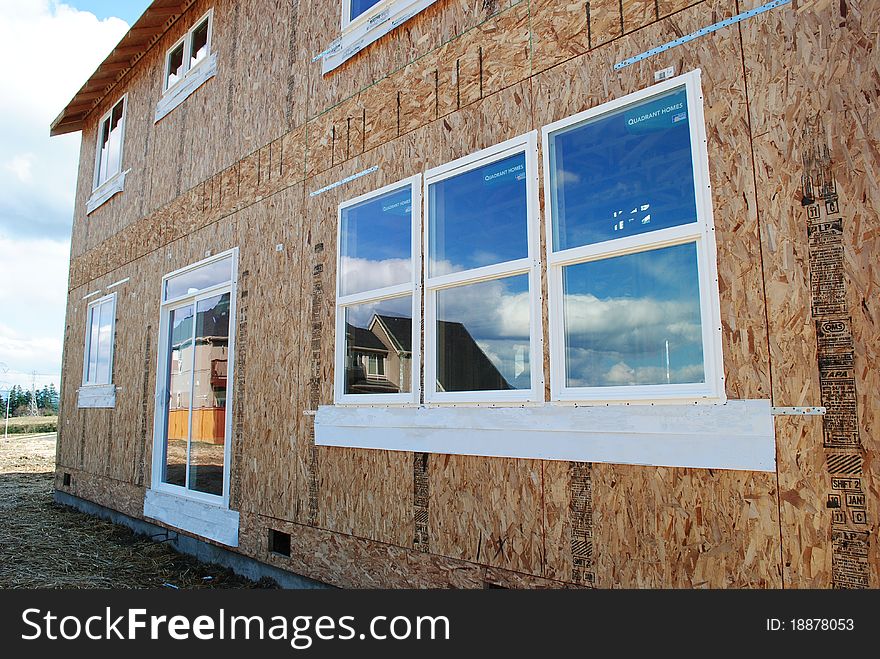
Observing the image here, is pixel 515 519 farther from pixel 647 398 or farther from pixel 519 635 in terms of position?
pixel 647 398

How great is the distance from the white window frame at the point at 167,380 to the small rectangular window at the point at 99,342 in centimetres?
180

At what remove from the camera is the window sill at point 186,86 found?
7.46 metres

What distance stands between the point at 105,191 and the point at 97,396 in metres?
3.28

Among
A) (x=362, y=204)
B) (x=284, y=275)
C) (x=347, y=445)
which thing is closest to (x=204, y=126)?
(x=284, y=275)

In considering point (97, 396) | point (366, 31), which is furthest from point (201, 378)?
point (366, 31)

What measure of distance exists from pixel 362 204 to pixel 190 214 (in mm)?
3428

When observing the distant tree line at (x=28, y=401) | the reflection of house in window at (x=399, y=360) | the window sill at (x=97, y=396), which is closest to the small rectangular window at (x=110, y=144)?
the window sill at (x=97, y=396)

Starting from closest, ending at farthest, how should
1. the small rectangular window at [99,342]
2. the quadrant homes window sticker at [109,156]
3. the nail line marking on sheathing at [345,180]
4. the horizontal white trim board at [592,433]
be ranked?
the horizontal white trim board at [592,433] < the nail line marking on sheathing at [345,180] < the small rectangular window at [99,342] < the quadrant homes window sticker at [109,156]

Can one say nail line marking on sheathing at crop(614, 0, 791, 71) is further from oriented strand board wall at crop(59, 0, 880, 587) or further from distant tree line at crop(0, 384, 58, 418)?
distant tree line at crop(0, 384, 58, 418)

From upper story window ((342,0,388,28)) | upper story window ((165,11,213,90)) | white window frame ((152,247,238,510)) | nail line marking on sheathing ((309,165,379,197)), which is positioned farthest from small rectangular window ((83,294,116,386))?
upper story window ((342,0,388,28))

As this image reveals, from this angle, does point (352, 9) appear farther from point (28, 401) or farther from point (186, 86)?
point (28, 401)

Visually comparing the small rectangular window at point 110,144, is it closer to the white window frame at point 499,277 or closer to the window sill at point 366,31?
the window sill at point 366,31

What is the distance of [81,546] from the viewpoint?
23.9 ft

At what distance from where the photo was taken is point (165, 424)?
760 centimetres
